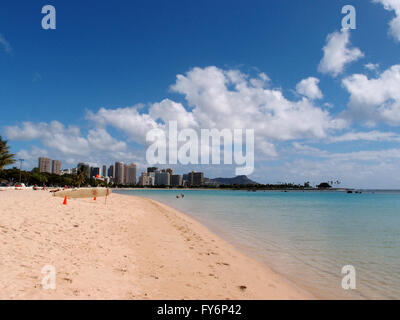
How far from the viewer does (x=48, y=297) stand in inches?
186

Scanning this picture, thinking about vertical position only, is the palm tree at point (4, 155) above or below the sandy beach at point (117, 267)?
above

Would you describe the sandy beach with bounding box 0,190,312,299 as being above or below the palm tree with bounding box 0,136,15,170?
below

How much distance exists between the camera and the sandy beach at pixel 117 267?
17.6ft

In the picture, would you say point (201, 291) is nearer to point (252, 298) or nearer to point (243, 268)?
point (252, 298)

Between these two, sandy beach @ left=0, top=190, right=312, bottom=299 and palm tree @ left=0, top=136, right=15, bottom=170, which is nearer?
sandy beach @ left=0, top=190, right=312, bottom=299

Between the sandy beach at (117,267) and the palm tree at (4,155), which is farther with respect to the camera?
the palm tree at (4,155)

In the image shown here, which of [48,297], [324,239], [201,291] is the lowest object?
[324,239]

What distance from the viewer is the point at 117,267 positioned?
7016 mm

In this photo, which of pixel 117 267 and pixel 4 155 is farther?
pixel 4 155

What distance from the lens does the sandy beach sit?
5.36 metres

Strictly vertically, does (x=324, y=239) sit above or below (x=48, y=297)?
below
